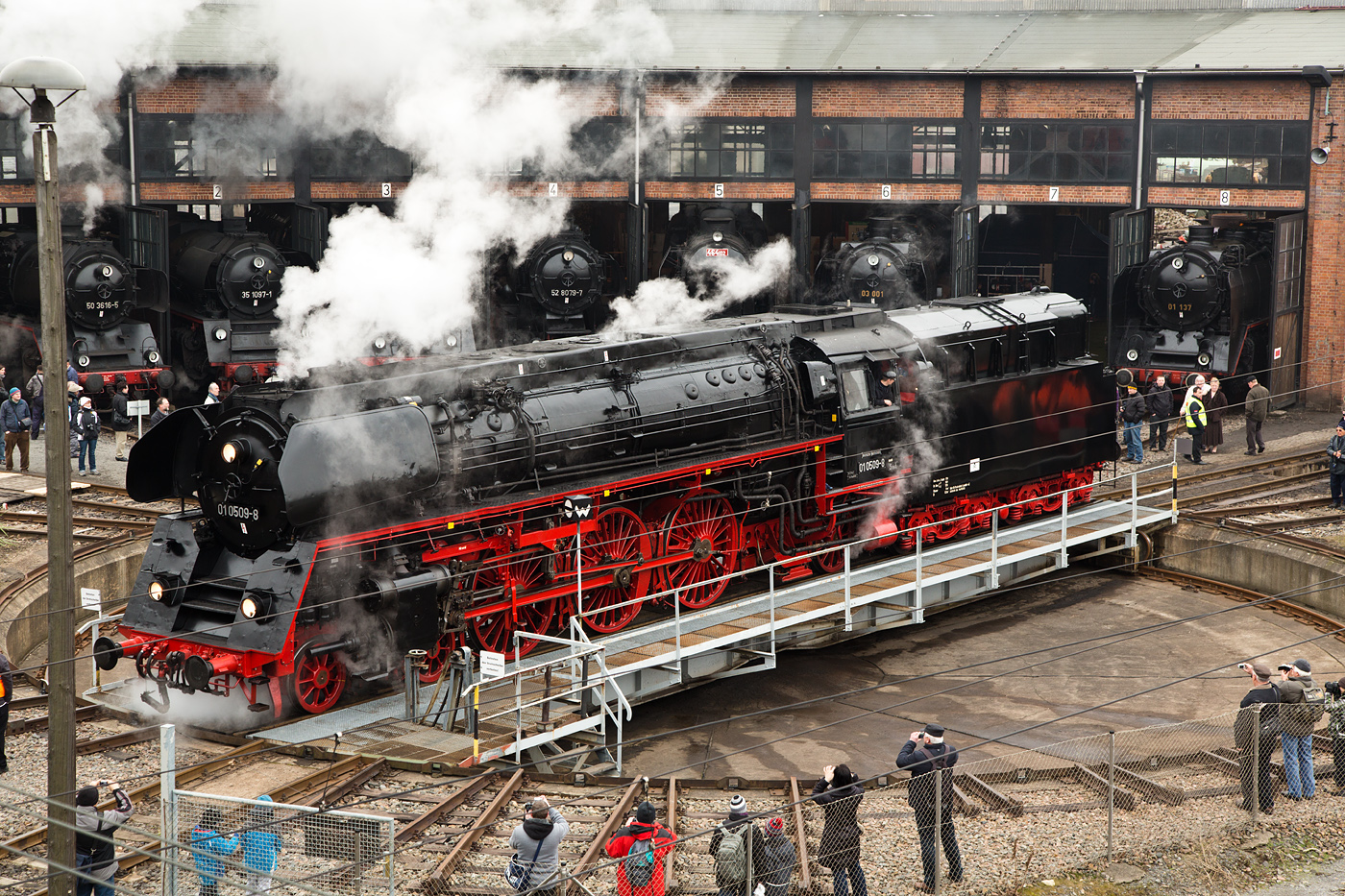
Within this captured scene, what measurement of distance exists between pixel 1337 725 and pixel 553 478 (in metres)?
8.14

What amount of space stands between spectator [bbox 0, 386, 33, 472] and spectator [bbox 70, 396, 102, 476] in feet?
2.63

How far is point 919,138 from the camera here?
32.4 metres

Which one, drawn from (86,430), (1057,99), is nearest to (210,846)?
(86,430)

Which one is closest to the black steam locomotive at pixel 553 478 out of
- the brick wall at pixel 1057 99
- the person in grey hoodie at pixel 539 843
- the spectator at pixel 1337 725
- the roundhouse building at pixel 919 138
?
the person in grey hoodie at pixel 539 843

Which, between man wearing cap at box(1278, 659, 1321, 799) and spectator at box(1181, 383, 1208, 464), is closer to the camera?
man wearing cap at box(1278, 659, 1321, 799)

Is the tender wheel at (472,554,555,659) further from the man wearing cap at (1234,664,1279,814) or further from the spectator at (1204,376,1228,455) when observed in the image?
the spectator at (1204,376,1228,455)

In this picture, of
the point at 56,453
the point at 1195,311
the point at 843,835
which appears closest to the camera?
the point at 56,453

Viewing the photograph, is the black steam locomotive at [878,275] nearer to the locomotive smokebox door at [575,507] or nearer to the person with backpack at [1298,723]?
the locomotive smokebox door at [575,507]

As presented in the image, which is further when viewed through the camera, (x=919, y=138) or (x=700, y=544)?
(x=919, y=138)

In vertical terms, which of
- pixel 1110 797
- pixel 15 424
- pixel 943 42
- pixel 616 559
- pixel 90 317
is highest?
pixel 943 42

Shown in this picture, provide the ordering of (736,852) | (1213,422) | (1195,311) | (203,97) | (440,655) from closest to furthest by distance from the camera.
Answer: (736,852) < (440,655) < (1213,422) < (1195,311) < (203,97)

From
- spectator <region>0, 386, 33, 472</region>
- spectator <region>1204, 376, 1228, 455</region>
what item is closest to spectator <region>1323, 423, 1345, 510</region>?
spectator <region>1204, 376, 1228, 455</region>

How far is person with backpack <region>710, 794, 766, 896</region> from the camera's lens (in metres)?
9.98

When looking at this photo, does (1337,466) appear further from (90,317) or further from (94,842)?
(90,317)
